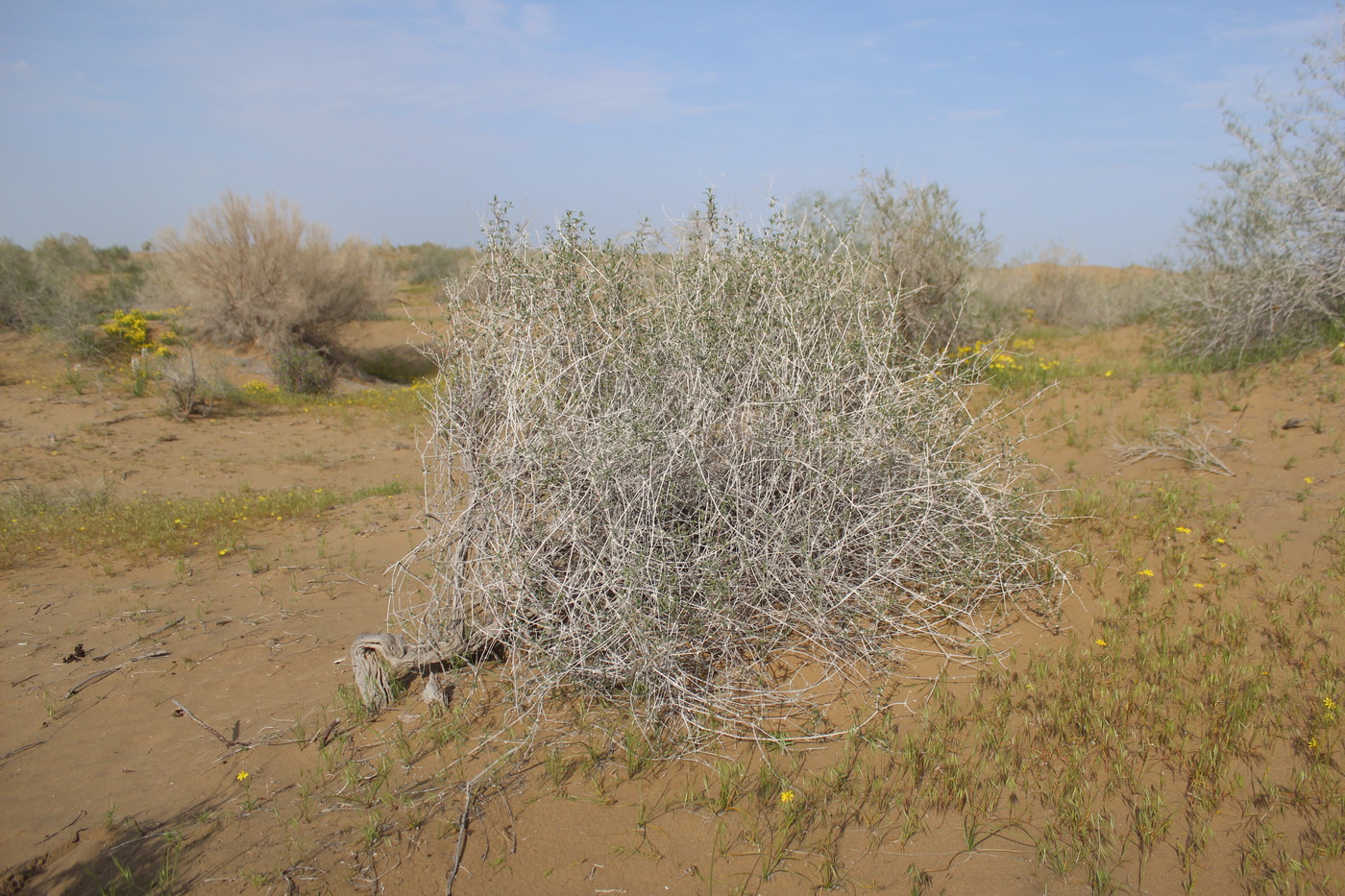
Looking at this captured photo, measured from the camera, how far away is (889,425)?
3.77 metres

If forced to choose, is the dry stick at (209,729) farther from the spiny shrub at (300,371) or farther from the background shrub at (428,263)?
the background shrub at (428,263)

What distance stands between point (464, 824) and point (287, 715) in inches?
48.1

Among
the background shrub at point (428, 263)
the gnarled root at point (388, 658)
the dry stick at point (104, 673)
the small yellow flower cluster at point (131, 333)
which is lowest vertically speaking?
the dry stick at point (104, 673)

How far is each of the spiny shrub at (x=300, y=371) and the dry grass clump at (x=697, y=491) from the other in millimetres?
9395

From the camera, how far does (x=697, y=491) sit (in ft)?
11.6

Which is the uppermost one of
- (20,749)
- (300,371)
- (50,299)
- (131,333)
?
(50,299)

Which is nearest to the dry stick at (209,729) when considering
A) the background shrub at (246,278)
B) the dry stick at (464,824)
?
the dry stick at (464,824)

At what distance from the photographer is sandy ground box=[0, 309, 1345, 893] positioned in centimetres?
250

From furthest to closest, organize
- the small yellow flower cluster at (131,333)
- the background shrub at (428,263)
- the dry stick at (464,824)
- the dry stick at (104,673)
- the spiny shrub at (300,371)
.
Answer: the background shrub at (428,263) < the spiny shrub at (300,371) < the small yellow flower cluster at (131,333) < the dry stick at (104,673) < the dry stick at (464,824)

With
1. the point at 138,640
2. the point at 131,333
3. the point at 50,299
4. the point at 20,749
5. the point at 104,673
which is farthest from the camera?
the point at 50,299

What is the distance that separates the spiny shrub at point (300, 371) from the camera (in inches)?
485

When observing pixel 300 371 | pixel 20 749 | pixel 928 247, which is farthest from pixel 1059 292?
pixel 20 749

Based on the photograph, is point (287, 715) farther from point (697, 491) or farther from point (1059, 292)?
point (1059, 292)

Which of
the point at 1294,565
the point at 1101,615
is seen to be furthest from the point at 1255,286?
the point at 1101,615
